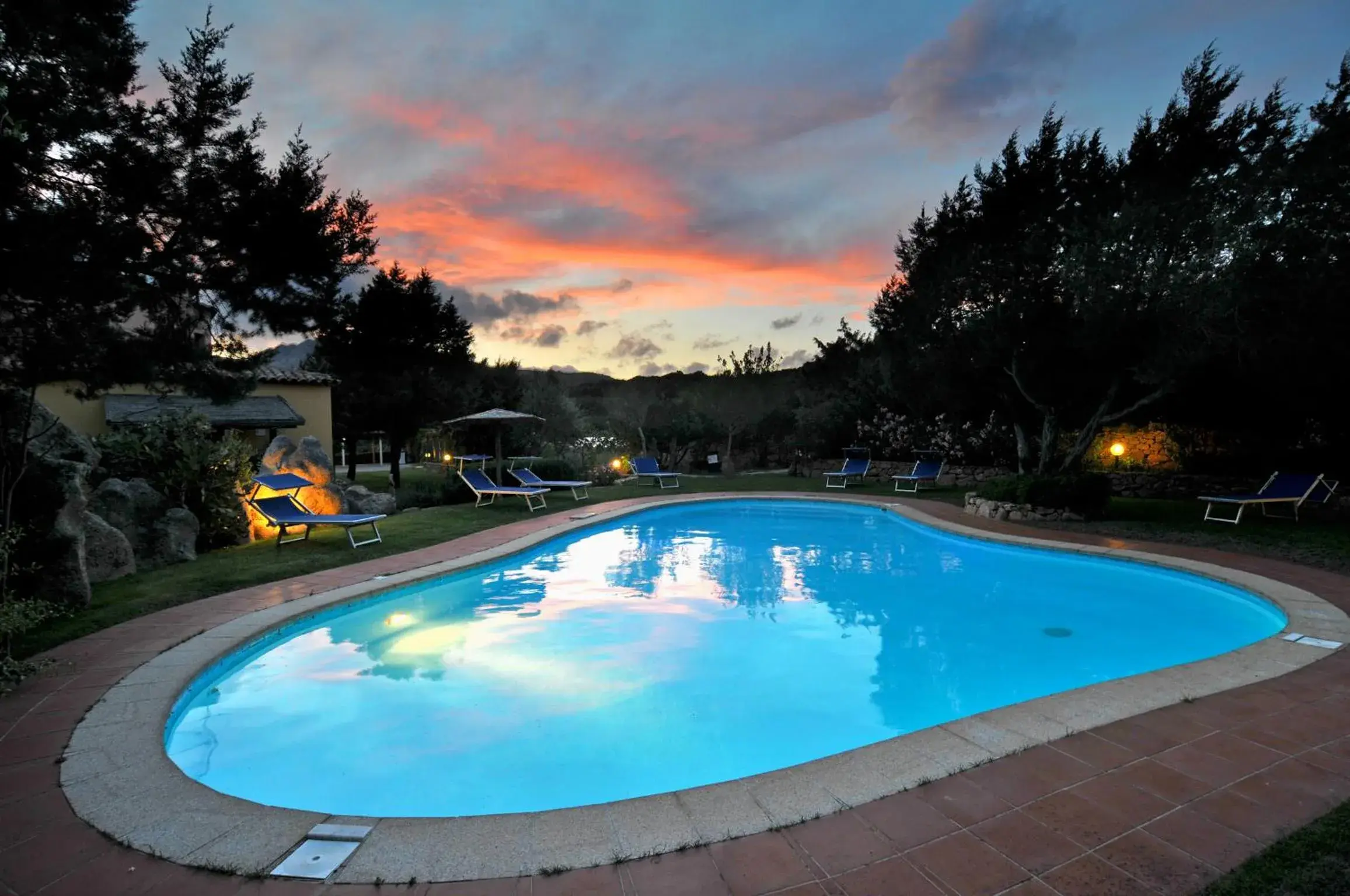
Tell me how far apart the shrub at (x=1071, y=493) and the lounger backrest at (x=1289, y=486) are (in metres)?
2.09

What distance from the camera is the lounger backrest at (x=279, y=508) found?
28.3ft

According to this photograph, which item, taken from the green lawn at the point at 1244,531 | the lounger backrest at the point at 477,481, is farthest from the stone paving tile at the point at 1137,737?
the lounger backrest at the point at 477,481

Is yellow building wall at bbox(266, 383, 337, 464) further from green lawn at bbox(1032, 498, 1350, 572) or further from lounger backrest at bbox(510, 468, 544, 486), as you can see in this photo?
green lawn at bbox(1032, 498, 1350, 572)

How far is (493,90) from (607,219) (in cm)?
387

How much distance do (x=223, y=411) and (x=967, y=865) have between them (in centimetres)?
1848

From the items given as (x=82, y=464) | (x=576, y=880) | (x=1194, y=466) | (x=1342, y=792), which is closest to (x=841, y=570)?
(x=1342, y=792)

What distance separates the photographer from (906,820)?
2.41 m

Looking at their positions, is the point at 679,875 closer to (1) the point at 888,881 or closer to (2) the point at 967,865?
(1) the point at 888,881

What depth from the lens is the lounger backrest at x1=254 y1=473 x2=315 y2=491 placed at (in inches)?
384

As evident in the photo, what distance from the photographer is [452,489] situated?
14422 mm

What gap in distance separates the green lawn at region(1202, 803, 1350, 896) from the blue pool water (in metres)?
2.12

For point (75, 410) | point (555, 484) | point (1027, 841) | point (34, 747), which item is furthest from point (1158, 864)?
point (75, 410)

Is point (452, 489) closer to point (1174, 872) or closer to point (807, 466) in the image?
point (807, 466)

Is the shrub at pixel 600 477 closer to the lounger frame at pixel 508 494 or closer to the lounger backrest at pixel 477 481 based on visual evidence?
the lounger frame at pixel 508 494
